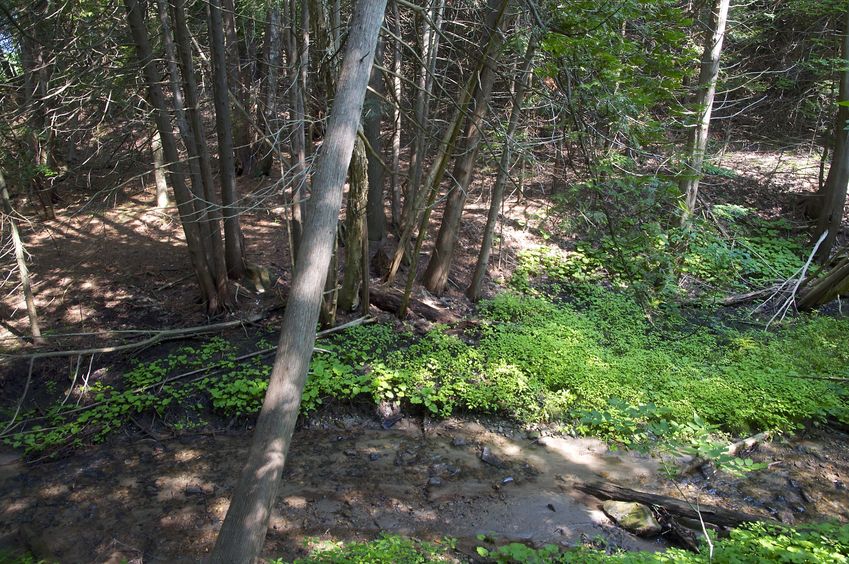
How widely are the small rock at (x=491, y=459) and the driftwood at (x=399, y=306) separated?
9.34 ft

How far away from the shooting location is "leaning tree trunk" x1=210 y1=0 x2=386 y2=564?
3924 mm

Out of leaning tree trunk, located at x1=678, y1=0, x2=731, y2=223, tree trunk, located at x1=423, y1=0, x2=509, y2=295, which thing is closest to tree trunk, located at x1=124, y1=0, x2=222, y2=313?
tree trunk, located at x1=423, y1=0, x2=509, y2=295

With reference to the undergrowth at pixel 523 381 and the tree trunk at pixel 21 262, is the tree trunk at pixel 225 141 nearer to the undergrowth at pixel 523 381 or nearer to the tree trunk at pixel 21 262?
the undergrowth at pixel 523 381

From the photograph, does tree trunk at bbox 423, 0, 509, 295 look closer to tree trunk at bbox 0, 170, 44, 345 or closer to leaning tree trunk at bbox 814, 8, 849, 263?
tree trunk at bbox 0, 170, 44, 345

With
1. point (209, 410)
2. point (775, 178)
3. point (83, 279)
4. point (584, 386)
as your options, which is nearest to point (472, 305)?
point (584, 386)

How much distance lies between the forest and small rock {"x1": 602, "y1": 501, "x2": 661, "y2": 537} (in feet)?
0.09

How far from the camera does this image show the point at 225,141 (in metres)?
8.80

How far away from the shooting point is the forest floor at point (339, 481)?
5.52 m

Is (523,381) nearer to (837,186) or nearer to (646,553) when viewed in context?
(646,553)

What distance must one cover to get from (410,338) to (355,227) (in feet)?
6.65

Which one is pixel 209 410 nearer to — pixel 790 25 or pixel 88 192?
pixel 88 192

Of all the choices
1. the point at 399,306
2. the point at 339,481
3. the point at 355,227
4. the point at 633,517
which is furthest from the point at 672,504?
the point at 355,227

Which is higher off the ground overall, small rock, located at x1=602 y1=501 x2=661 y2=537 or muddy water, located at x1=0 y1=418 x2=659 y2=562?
small rock, located at x1=602 y1=501 x2=661 y2=537

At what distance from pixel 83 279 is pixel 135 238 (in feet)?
6.53
